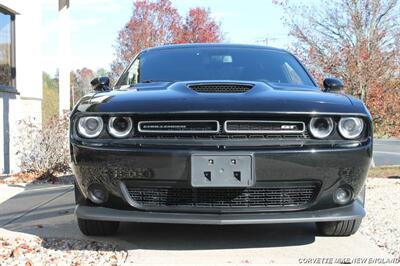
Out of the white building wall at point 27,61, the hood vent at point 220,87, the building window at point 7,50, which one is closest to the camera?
the hood vent at point 220,87

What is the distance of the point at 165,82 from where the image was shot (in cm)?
434

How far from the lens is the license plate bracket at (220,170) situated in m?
3.34

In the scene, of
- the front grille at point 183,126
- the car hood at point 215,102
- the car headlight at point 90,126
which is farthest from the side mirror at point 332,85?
the car headlight at point 90,126

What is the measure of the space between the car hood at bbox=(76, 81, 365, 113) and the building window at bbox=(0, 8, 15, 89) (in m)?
9.46

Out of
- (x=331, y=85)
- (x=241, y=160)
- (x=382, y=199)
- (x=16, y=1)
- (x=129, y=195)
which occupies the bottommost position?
(x=382, y=199)

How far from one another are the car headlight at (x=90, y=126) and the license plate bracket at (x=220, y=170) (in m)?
0.65

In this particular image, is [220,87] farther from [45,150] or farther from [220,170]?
[45,150]

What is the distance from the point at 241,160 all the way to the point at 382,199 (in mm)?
3377

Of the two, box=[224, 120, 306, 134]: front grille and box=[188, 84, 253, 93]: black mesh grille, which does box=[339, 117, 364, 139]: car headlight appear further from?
box=[188, 84, 253, 93]: black mesh grille

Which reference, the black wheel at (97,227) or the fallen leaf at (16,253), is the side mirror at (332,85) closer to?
the black wheel at (97,227)

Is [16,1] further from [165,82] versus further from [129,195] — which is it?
[129,195]

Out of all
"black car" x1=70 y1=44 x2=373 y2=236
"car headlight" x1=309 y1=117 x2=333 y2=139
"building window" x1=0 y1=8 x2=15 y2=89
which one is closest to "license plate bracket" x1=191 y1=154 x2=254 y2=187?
"black car" x1=70 y1=44 x2=373 y2=236

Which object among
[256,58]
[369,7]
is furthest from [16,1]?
[256,58]

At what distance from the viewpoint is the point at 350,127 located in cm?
358
